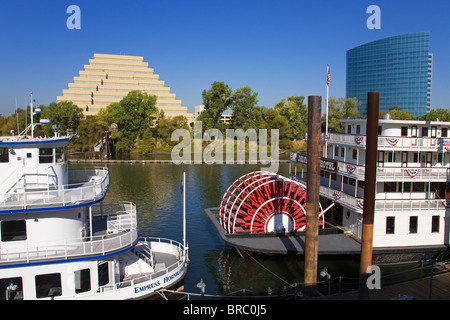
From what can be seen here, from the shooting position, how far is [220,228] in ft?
66.4

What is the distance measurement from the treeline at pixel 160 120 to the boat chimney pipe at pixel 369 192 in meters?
55.5

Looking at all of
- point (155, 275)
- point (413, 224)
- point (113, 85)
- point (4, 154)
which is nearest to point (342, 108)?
point (113, 85)

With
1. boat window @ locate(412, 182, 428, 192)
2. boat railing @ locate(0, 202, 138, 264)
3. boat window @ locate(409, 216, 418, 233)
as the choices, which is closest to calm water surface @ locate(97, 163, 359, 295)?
boat window @ locate(409, 216, 418, 233)

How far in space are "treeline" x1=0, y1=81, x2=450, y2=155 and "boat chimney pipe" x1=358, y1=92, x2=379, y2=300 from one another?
5553 cm

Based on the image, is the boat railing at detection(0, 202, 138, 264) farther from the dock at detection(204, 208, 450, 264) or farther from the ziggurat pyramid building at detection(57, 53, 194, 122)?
the ziggurat pyramid building at detection(57, 53, 194, 122)

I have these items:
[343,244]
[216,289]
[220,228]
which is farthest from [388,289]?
[220,228]

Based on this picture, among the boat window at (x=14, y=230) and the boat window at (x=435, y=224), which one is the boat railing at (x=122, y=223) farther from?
the boat window at (x=435, y=224)

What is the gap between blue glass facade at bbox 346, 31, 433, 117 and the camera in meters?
143

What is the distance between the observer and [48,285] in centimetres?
1293

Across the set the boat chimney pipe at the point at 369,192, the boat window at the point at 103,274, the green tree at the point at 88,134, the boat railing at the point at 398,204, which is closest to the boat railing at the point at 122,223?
the boat window at the point at 103,274

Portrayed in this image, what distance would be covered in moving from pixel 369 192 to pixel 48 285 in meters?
10.6

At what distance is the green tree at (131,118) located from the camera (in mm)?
69312
